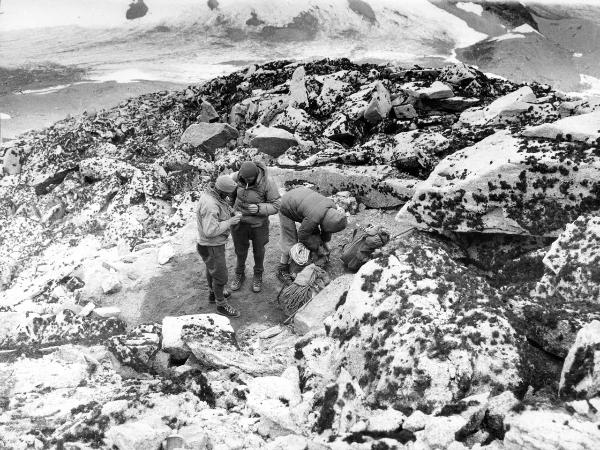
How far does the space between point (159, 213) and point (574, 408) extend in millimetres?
9960

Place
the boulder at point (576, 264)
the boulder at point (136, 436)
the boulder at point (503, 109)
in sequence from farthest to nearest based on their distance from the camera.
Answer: the boulder at point (503, 109), the boulder at point (576, 264), the boulder at point (136, 436)

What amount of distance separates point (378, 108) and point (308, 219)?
243 inches

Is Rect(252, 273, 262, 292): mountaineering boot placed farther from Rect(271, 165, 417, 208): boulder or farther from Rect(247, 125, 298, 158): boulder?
Rect(247, 125, 298, 158): boulder

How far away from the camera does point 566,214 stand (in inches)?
220

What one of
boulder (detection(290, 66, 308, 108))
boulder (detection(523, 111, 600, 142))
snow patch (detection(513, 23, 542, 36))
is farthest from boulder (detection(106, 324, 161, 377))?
snow patch (detection(513, 23, 542, 36))

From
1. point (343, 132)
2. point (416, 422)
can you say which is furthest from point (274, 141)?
point (416, 422)

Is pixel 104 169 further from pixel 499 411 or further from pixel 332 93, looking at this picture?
pixel 499 411

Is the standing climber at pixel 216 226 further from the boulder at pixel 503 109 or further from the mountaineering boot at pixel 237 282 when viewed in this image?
the boulder at pixel 503 109

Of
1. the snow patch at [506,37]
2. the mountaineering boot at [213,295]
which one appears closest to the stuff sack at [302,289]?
the mountaineering boot at [213,295]

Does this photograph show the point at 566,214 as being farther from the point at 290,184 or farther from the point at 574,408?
the point at 290,184

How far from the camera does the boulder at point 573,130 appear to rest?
592 centimetres

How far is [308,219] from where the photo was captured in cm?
699

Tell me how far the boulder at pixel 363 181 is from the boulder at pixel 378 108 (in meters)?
2.66

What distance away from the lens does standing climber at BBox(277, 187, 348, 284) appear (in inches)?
274
